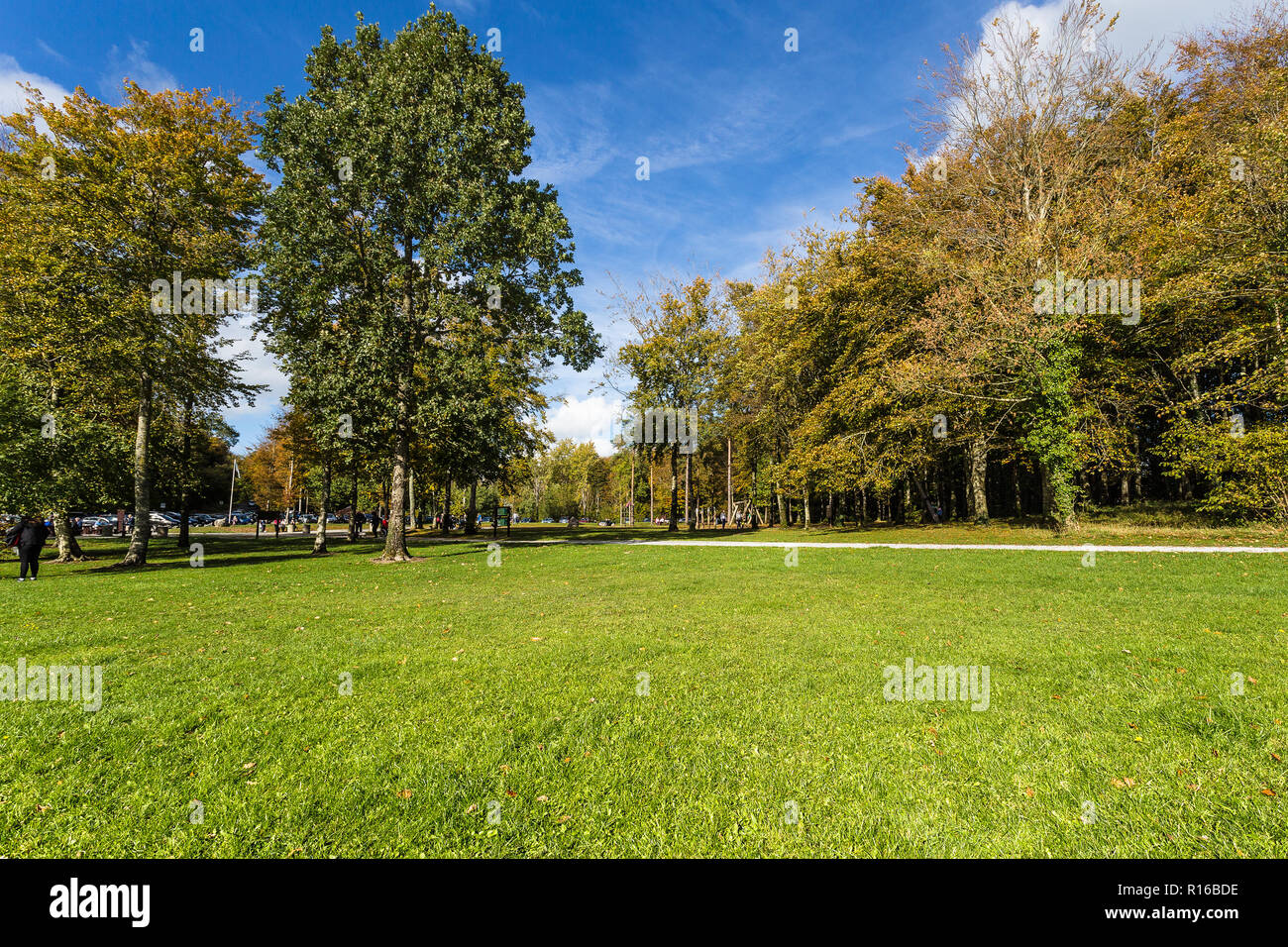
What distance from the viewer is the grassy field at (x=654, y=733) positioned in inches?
126

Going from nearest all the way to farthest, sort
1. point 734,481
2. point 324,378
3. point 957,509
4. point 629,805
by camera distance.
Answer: point 629,805 < point 324,378 < point 957,509 < point 734,481

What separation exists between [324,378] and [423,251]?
5.83 m

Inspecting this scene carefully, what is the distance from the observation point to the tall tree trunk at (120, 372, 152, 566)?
18.2 meters

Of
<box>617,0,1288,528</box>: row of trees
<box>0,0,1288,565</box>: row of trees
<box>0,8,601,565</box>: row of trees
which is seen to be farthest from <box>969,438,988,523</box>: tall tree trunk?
<box>0,8,601,565</box>: row of trees

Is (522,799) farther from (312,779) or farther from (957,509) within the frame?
(957,509)

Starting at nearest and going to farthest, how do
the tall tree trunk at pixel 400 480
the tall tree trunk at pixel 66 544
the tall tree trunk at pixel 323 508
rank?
the tall tree trunk at pixel 400 480, the tall tree trunk at pixel 66 544, the tall tree trunk at pixel 323 508

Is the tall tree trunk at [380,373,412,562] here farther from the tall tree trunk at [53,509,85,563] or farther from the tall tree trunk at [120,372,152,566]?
the tall tree trunk at [53,509,85,563]

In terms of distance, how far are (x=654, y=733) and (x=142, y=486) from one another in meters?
23.1

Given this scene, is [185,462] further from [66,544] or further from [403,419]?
[403,419]

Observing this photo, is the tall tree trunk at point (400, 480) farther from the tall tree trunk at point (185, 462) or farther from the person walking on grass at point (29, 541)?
the tall tree trunk at point (185, 462)

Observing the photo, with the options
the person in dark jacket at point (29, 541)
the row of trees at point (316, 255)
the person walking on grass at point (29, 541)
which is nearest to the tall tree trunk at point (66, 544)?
the row of trees at point (316, 255)

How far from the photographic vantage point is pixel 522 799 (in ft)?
11.7

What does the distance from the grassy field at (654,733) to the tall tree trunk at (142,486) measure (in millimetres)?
10056

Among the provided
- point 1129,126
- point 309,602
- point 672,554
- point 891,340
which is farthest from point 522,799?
point 1129,126
